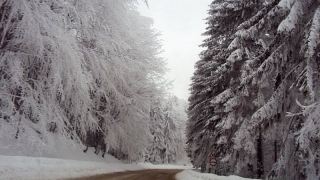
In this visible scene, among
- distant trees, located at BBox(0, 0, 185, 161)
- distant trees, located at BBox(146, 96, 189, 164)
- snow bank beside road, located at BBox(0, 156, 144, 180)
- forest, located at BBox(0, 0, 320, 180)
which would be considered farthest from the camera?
distant trees, located at BBox(146, 96, 189, 164)

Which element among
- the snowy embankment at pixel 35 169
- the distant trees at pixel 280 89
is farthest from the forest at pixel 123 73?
the snowy embankment at pixel 35 169

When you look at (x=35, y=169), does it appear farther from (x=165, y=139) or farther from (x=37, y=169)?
(x=165, y=139)

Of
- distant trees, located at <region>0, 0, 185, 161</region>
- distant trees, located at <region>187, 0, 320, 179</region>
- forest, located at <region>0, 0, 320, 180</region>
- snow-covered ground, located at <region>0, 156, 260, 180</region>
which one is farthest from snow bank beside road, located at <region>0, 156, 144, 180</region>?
distant trees, located at <region>187, 0, 320, 179</region>

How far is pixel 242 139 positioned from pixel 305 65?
A: 4707mm

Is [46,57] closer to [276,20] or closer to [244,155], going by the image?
[276,20]

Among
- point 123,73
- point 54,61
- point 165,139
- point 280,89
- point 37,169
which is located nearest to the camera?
point 37,169

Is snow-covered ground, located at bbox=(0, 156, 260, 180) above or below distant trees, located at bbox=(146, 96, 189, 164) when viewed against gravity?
below

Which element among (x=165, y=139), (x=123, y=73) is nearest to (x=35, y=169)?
(x=123, y=73)

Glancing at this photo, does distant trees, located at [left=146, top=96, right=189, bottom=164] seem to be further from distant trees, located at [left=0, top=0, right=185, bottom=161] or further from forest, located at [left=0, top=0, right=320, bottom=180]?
distant trees, located at [left=0, top=0, right=185, bottom=161]

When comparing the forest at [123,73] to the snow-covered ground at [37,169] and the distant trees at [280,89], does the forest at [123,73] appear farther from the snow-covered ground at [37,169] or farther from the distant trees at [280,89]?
the snow-covered ground at [37,169]

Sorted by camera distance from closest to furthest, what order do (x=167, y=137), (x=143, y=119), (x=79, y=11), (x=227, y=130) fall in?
(x=79, y=11) < (x=227, y=130) < (x=143, y=119) < (x=167, y=137)

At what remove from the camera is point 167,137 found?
182 ft

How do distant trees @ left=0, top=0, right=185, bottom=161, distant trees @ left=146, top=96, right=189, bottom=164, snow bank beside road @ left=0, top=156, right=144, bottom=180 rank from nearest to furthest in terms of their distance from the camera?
snow bank beside road @ left=0, top=156, right=144, bottom=180 < distant trees @ left=0, top=0, right=185, bottom=161 < distant trees @ left=146, top=96, right=189, bottom=164

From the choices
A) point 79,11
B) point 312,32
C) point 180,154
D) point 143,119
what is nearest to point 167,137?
point 180,154
